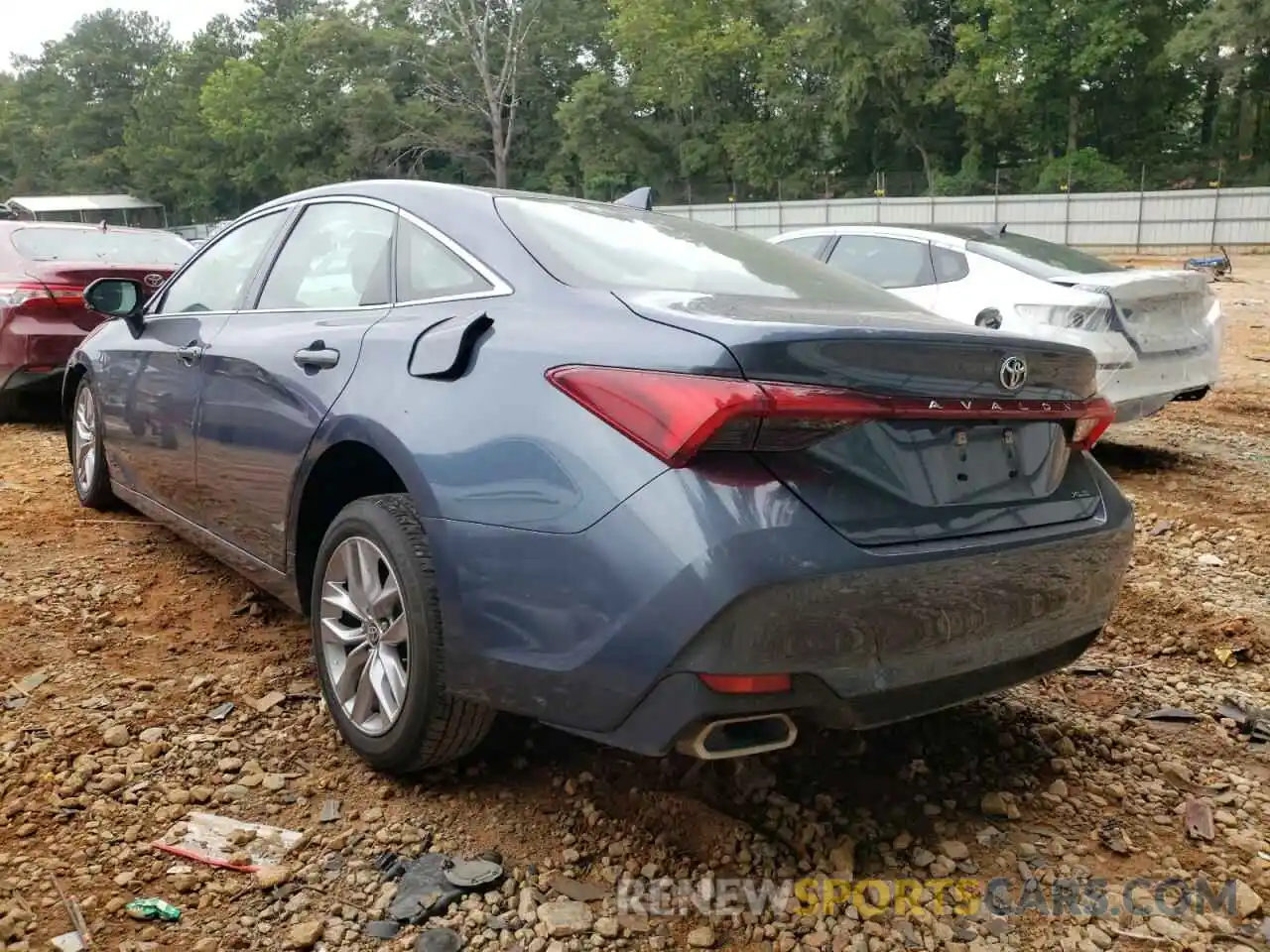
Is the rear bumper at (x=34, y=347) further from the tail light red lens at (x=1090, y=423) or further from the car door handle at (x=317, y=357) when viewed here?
→ the tail light red lens at (x=1090, y=423)

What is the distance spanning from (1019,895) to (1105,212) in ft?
112

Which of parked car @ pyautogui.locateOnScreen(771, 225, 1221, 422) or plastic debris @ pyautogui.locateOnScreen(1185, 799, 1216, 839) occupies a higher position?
parked car @ pyautogui.locateOnScreen(771, 225, 1221, 422)

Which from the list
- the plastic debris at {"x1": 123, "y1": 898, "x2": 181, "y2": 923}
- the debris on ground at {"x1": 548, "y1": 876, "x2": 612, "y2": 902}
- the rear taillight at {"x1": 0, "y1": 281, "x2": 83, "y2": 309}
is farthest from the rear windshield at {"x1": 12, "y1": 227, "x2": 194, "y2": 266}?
the debris on ground at {"x1": 548, "y1": 876, "x2": 612, "y2": 902}

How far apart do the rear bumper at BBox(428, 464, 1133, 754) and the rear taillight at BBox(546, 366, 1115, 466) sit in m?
0.08

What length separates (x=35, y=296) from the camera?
669 cm

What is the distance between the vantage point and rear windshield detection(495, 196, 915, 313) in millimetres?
2531

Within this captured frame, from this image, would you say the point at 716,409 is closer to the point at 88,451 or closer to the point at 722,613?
the point at 722,613

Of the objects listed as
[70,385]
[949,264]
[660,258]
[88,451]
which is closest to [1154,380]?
[949,264]

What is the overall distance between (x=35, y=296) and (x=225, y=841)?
5508 mm

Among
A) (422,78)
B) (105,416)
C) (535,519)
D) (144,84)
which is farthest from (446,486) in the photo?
(144,84)

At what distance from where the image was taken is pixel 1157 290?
6.11m

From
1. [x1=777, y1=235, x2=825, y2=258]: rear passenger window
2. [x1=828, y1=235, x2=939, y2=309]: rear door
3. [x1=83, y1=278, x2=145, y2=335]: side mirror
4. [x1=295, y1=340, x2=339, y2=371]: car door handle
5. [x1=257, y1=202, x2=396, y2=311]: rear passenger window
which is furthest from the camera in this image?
[x1=777, y1=235, x2=825, y2=258]: rear passenger window

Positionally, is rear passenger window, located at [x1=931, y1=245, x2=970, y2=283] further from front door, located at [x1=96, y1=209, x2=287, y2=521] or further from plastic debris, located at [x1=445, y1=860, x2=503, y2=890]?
plastic debris, located at [x1=445, y1=860, x2=503, y2=890]

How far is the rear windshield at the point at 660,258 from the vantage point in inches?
99.7
